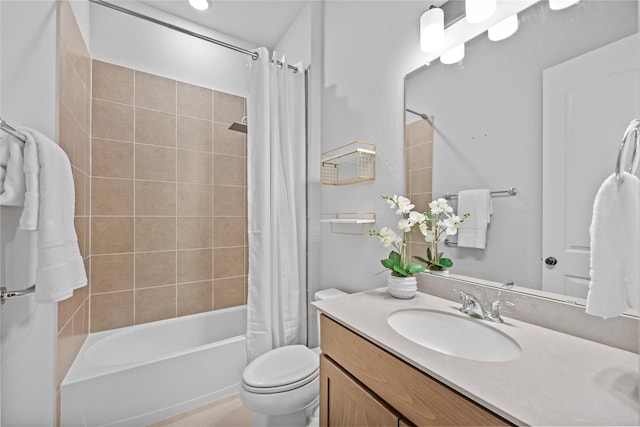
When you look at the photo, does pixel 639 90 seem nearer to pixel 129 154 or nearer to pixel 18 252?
pixel 18 252

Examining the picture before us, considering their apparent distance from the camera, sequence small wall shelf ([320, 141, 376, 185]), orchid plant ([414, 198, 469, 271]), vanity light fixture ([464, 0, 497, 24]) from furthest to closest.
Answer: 1. small wall shelf ([320, 141, 376, 185])
2. orchid plant ([414, 198, 469, 271])
3. vanity light fixture ([464, 0, 497, 24])

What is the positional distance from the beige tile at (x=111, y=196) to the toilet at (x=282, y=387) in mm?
1501

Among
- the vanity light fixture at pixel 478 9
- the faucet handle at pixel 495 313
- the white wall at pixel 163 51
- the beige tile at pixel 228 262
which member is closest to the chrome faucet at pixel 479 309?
the faucet handle at pixel 495 313

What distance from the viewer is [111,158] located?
1.91 metres

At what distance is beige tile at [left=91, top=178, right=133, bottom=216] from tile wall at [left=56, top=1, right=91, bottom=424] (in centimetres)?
6

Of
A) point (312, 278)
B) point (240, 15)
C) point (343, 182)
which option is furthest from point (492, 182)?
point (240, 15)

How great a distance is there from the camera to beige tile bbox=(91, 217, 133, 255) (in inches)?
73.2

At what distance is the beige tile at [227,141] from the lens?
90.4 inches

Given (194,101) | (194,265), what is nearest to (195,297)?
(194,265)

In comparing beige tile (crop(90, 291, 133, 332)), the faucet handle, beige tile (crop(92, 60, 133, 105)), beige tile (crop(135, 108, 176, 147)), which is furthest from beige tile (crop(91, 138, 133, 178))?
the faucet handle

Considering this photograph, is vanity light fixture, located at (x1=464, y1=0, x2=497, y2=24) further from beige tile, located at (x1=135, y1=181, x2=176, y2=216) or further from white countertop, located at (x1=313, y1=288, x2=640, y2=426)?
beige tile, located at (x1=135, y1=181, x2=176, y2=216)

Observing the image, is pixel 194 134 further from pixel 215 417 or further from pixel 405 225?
pixel 215 417

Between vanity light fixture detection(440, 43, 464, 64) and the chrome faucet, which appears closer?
the chrome faucet

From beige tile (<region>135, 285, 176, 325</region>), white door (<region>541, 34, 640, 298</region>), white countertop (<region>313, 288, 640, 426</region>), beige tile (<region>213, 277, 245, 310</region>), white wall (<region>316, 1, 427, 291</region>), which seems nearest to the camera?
white countertop (<region>313, 288, 640, 426</region>)
